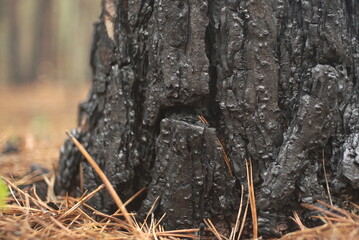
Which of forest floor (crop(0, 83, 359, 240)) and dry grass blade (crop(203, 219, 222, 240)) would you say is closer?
forest floor (crop(0, 83, 359, 240))

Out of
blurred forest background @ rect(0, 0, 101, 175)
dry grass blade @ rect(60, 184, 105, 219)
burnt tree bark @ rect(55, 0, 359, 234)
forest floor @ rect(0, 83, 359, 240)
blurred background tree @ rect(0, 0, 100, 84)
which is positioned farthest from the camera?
blurred background tree @ rect(0, 0, 100, 84)

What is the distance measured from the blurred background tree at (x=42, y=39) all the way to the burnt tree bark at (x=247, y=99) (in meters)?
8.91

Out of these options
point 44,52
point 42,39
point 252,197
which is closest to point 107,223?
point 252,197

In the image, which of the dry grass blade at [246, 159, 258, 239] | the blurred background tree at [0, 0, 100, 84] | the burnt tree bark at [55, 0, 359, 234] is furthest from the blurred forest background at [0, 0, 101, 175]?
the dry grass blade at [246, 159, 258, 239]

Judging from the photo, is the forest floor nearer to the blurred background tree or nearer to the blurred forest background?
the blurred forest background

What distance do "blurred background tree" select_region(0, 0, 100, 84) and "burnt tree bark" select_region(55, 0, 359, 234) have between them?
8.91 meters

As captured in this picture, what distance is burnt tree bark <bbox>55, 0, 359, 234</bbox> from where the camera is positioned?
1.16 meters

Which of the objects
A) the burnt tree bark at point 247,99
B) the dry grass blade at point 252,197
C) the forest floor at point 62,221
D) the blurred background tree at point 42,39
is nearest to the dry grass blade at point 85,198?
the forest floor at point 62,221

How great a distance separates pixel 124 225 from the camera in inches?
47.5

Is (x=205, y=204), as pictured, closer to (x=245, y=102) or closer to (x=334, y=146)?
(x=245, y=102)

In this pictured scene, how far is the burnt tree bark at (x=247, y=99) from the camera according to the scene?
1.16 meters

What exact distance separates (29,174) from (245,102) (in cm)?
119

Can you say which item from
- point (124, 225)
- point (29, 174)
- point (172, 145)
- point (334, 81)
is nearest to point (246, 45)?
point (334, 81)

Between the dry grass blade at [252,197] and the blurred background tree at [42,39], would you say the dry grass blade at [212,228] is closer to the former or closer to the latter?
the dry grass blade at [252,197]
